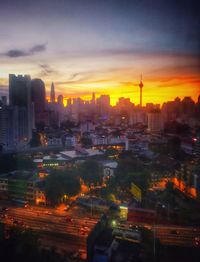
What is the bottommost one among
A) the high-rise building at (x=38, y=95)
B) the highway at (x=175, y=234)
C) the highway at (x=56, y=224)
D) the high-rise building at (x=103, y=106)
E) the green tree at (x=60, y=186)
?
the highway at (x=56, y=224)

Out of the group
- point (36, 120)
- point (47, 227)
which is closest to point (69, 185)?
point (47, 227)

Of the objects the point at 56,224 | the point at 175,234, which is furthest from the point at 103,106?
the point at 175,234

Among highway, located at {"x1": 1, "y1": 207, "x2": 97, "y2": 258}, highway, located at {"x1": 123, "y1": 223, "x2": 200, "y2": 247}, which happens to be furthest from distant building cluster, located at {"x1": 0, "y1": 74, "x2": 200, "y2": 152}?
highway, located at {"x1": 1, "y1": 207, "x2": 97, "y2": 258}

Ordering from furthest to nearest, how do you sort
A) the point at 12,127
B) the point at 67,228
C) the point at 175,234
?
the point at 12,127 → the point at 67,228 → the point at 175,234

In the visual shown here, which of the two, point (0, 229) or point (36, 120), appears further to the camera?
point (36, 120)

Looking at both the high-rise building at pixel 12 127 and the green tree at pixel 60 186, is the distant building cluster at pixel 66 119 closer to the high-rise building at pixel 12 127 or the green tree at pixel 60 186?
the high-rise building at pixel 12 127

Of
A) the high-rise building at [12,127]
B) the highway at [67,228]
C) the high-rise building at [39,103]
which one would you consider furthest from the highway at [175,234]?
the high-rise building at [39,103]

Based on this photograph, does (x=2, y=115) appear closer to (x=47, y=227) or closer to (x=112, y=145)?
(x=112, y=145)

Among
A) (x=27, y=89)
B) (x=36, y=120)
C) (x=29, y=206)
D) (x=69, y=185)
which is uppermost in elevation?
(x=27, y=89)

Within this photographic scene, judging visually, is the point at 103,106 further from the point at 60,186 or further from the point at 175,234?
the point at 175,234

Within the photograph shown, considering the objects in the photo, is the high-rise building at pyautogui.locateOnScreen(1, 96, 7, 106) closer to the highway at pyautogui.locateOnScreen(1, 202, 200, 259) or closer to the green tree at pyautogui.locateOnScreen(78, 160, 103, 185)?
the green tree at pyautogui.locateOnScreen(78, 160, 103, 185)

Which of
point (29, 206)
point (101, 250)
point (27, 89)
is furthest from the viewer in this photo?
point (27, 89)
